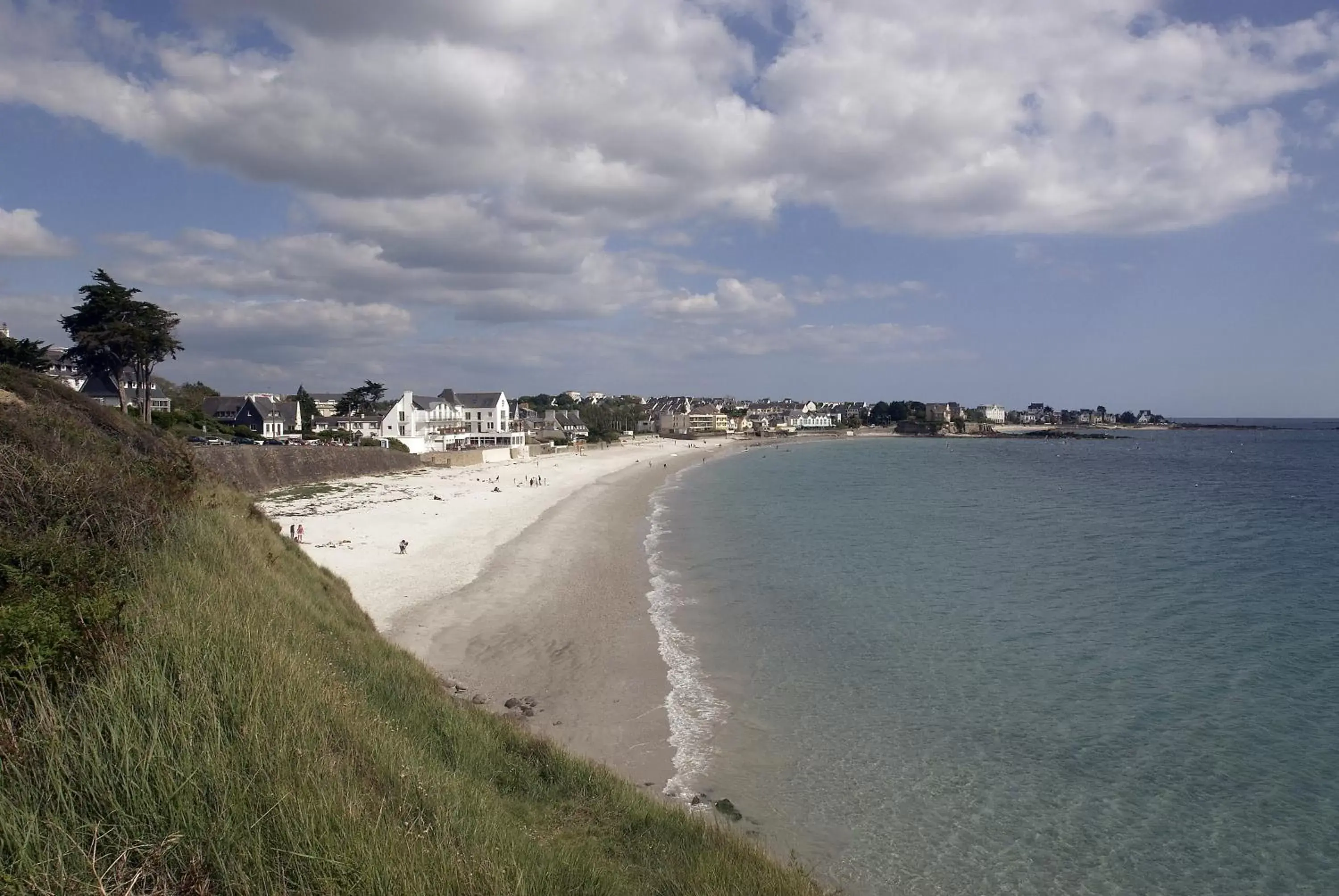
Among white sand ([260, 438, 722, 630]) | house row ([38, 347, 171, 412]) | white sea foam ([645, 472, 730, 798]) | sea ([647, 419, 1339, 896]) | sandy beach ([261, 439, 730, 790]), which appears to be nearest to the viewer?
sea ([647, 419, 1339, 896])

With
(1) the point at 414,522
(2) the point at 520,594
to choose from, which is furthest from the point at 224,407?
(2) the point at 520,594

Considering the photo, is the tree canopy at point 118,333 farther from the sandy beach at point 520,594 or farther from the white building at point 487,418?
the white building at point 487,418

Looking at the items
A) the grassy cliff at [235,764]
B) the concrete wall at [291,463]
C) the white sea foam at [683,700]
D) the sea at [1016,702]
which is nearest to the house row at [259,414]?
the concrete wall at [291,463]

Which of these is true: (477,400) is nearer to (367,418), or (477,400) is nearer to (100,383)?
(367,418)

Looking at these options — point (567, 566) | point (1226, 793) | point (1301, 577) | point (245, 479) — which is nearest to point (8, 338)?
point (245, 479)

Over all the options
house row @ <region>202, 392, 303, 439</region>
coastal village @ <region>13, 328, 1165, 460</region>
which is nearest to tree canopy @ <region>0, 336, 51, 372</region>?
coastal village @ <region>13, 328, 1165, 460</region>

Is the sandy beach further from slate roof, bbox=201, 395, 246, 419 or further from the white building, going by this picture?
the white building

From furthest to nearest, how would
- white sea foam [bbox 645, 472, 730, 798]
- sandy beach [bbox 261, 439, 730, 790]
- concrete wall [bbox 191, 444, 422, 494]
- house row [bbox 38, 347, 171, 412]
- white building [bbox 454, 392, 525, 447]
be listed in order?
white building [bbox 454, 392, 525, 447] < house row [bbox 38, 347, 171, 412] < concrete wall [bbox 191, 444, 422, 494] < sandy beach [bbox 261, 439, 730, 790] < white sea foam [bbox 645, 472, 730, 798]

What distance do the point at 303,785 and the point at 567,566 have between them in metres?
→ 22.6

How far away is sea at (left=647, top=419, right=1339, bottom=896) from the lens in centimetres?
967

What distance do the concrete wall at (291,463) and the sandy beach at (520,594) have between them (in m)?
1.80

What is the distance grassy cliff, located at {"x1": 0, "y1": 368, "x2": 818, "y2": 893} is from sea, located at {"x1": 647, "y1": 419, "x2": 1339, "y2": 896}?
3318mm

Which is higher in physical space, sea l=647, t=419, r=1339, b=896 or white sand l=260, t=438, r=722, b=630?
white sand l=260, t=438, r=722, b=630

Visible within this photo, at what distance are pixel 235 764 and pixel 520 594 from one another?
18183 mm
